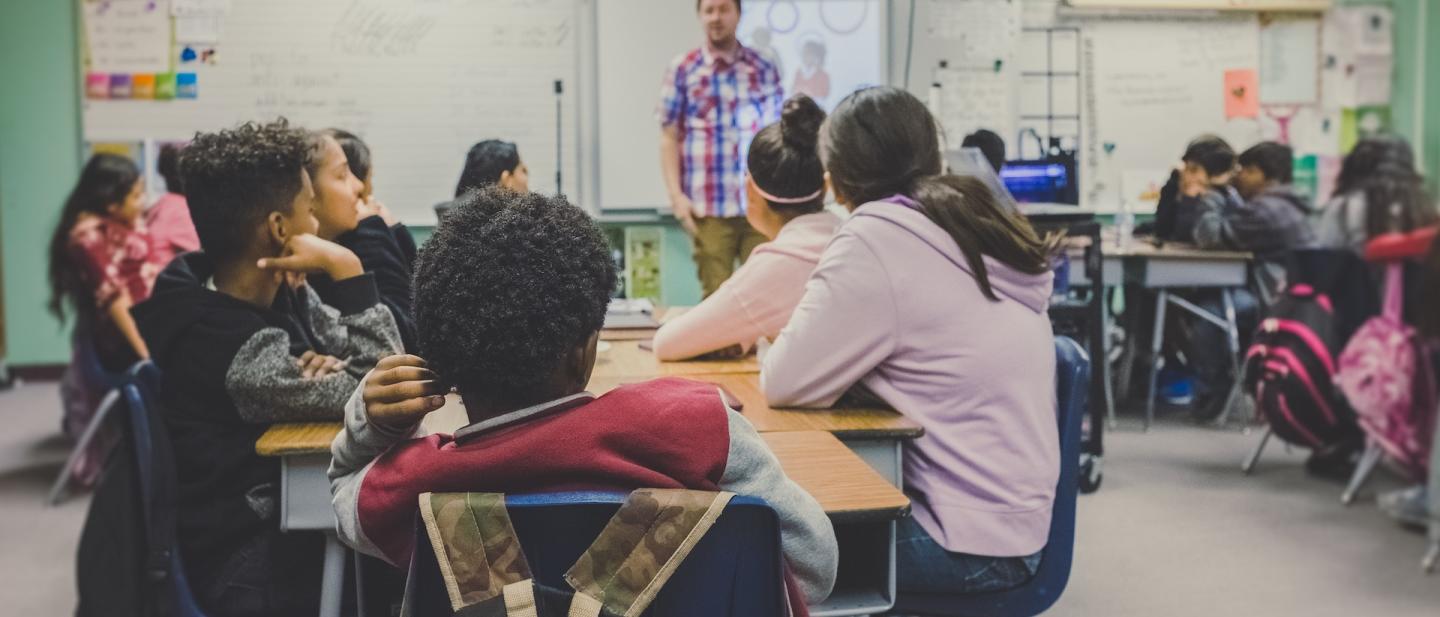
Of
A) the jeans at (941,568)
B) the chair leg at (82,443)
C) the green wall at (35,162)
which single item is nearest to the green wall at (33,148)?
the green wall at (35,162)

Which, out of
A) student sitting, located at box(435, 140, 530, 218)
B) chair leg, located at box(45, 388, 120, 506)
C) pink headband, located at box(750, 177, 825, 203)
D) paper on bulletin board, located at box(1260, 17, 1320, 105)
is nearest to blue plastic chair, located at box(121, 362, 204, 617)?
pink headband, located at box(750, 177, 825, 203)

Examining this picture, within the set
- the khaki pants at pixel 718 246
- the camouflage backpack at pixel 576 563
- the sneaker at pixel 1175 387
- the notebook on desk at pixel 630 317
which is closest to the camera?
the camouflage backpack at pixel 576 563

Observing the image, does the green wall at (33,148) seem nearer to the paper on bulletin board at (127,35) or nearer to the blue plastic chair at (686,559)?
the paper on bulletin board at (127,35)

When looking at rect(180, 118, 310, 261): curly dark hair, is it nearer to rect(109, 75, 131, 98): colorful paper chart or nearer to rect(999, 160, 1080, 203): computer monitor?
rect(999, 160, 1080, 203): computer monitor

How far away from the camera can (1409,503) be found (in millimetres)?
1255

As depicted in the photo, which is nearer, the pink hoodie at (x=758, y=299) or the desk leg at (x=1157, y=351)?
the pink hoodie at (x=758, y=299)

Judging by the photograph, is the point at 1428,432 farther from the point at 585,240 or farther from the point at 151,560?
the point at 151,560

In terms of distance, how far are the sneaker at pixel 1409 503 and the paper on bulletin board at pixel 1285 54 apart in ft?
10.8

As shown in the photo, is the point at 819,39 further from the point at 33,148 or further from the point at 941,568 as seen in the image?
the point at 941,568

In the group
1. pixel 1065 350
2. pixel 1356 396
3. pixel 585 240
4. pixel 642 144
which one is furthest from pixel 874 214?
pixel 642 144

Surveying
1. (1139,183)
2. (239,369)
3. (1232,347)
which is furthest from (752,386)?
(1139,183)

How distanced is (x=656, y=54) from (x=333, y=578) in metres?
3.99

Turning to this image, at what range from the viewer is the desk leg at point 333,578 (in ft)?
5.18

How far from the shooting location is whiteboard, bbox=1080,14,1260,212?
591cm
